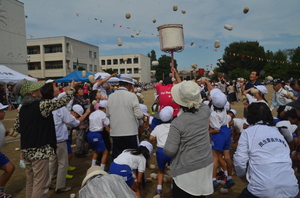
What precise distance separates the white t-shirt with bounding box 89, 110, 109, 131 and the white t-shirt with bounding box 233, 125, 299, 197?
3.06 m

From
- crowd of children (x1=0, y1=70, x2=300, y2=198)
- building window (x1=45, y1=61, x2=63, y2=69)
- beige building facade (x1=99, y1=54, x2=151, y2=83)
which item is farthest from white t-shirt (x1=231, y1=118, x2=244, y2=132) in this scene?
beige building facade (x1=99, y1=54, x2=151, y2=83)

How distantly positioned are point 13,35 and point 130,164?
98.2ft

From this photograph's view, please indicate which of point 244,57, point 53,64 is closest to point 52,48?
point 53,64

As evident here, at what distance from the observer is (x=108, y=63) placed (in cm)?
6819

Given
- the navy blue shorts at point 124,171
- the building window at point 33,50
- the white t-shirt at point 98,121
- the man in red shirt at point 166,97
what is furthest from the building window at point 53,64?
the navy blue shorts at point 124,171

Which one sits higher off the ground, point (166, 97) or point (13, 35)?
point (13, 35)

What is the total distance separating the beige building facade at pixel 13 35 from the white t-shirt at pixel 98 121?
84.6 feet

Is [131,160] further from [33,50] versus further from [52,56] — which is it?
[33,50]

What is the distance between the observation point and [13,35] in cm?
2614

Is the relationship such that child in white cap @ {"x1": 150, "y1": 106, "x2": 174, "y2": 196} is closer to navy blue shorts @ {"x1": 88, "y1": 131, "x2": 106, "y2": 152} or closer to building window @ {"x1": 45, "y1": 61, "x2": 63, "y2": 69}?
navy blue shorts @ {"x1": 88, "y1": 131, "x2": 106, "y2": 152}

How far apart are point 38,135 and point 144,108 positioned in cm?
273

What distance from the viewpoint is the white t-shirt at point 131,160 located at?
10.2ft

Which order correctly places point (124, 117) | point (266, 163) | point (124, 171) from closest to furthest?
1. point (266, 163)
2. point (124, 171)
3. point (124, 117)

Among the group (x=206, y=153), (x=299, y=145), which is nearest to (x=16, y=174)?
(x=206, y=153)
